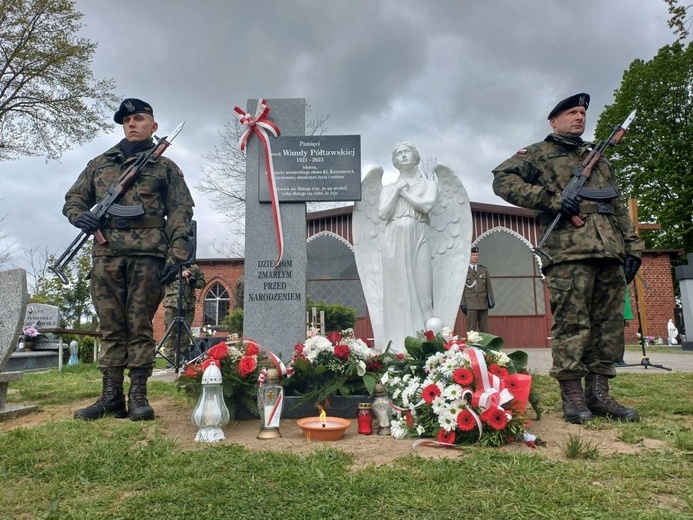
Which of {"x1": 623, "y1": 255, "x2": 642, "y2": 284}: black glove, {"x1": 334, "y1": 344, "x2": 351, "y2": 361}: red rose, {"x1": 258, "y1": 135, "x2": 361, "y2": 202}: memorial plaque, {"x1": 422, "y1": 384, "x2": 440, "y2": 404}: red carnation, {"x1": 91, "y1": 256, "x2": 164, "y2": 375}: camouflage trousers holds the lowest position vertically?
{"x1": 422, "y1": 384, "x2": 440, "y2": 404}: red carnation

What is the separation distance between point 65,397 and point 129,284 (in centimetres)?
205

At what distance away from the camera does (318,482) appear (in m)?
2.19

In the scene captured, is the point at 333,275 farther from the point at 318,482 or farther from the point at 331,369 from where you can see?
the point at 318,482

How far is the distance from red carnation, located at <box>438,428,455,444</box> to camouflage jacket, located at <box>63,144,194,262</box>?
2.31 m

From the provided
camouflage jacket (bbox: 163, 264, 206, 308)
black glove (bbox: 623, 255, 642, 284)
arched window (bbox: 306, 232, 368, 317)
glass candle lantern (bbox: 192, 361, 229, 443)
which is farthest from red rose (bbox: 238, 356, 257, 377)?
arched window (bbox: 306, 232, 368, 317)

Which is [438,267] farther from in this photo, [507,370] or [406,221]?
[507,370]

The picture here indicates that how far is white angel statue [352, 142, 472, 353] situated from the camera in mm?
4531

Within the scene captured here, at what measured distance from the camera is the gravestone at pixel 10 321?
13.3 feet

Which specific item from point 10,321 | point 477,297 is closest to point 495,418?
point 10,321

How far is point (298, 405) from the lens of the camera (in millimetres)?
3670

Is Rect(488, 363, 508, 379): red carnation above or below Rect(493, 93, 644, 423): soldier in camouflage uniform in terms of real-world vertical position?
below

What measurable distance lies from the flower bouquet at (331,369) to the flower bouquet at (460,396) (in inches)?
8.9

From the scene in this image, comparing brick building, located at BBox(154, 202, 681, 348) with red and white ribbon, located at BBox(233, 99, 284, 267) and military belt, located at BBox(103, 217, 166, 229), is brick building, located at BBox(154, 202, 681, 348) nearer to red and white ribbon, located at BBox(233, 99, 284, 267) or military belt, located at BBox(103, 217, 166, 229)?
red and white ribbon, located at BBox(233, 99, 284, 267)

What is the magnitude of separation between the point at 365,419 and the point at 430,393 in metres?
0.51
